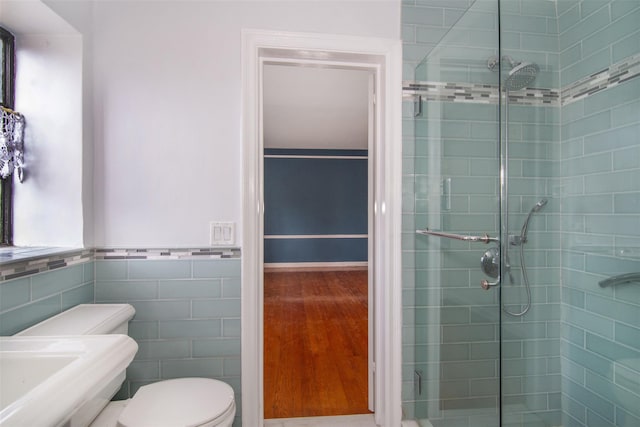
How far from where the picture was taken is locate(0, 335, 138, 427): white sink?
1.95ft

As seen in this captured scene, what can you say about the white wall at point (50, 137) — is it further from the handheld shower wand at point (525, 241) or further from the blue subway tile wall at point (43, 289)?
the handheld shower wand at point (525, 241)

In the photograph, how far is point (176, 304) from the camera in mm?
1588

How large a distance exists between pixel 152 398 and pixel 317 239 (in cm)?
529

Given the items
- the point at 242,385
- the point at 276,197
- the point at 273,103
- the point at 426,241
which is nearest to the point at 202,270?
the point at 242,385

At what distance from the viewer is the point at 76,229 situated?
57.6 inches

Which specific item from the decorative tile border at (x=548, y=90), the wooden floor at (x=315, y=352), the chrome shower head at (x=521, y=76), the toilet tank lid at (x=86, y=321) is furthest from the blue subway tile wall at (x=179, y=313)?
the chrome shower head at (x=521, y=76)

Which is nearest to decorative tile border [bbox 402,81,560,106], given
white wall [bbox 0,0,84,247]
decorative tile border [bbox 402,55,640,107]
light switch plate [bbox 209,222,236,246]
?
decorative tile border [bbox 402,55,640,107]

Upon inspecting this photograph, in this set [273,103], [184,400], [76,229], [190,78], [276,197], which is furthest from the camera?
[276,197]

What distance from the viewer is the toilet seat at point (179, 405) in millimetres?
1124

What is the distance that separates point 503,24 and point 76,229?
203 centimetres

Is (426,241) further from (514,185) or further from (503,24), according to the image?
(503,24)

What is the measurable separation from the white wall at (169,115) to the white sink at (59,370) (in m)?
0.75

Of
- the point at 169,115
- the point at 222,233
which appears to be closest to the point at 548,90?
the point at 222,233

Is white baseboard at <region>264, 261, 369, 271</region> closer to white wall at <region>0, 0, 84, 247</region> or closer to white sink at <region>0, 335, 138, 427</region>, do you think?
white wall at <region>0, 0, 84, 247</region>
